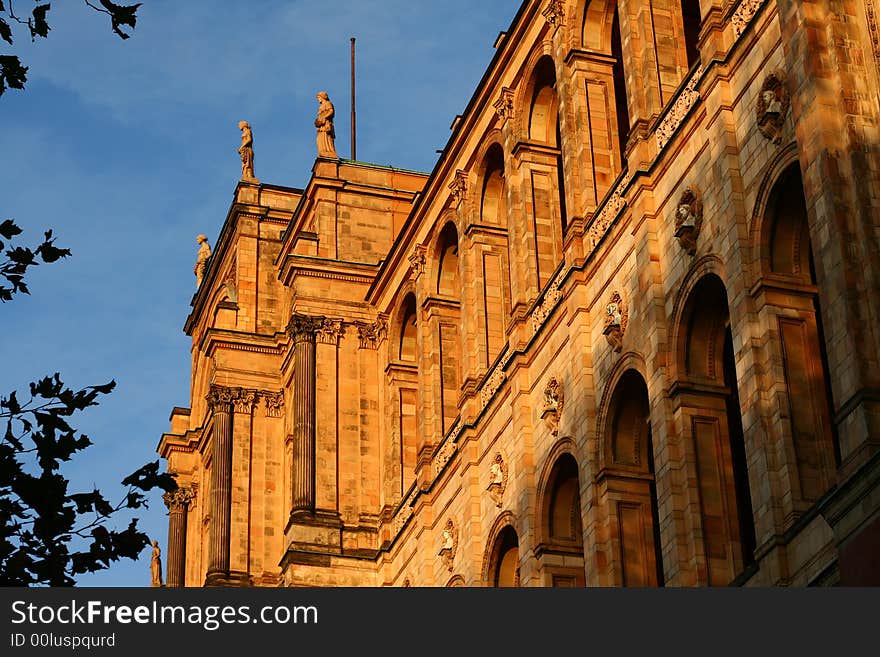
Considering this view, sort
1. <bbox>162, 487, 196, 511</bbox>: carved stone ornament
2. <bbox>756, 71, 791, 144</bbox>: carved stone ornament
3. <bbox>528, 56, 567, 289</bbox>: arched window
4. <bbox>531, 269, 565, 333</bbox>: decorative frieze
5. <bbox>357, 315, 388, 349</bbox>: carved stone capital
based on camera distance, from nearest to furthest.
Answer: <bbox>756, 71, 791, 144</bbox>: carved stone ornament
<bbox>531, 269, 565, 333</bbox>: decorative frieze
<bbox>528, 56, 567, 289</bbox>: arched window
<bbox>357, 315, 388, 349</bbox>: carved stone capital
<bbox>162, 487, 196, 511</bbox>: carved stone ornament

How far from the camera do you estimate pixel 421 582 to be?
4597cm

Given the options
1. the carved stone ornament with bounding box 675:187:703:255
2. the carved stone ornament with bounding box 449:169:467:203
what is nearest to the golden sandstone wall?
the carved stone ornament with bounding box 675:187:703:255

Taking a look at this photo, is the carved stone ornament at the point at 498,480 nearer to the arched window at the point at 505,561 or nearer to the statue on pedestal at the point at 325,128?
the arched window at the point at 505,561

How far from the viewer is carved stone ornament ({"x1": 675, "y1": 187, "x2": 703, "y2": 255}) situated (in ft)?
108

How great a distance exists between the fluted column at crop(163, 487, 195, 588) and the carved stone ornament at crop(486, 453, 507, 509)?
24513 millimetres

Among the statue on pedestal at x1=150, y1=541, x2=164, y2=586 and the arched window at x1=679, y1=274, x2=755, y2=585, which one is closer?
the arched window at x1=679, y1=274, x2=755, y2=585

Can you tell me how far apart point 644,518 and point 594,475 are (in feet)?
4.02

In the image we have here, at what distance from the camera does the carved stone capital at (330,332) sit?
53781mm

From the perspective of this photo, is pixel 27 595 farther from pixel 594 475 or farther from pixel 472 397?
pixel 472 397

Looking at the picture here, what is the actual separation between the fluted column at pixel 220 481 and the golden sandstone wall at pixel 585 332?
8 centimetres

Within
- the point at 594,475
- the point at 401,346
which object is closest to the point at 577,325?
the point at 594,475

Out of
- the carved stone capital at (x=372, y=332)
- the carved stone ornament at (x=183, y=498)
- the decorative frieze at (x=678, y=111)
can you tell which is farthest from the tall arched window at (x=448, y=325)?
the carved stone ornament at (x=183, y=498)

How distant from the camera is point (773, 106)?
3070 centimetres

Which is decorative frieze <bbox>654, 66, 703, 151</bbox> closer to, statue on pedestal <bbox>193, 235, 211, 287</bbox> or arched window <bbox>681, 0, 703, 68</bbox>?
arched window <bbox>681, 0, 703, 68</bbox>
